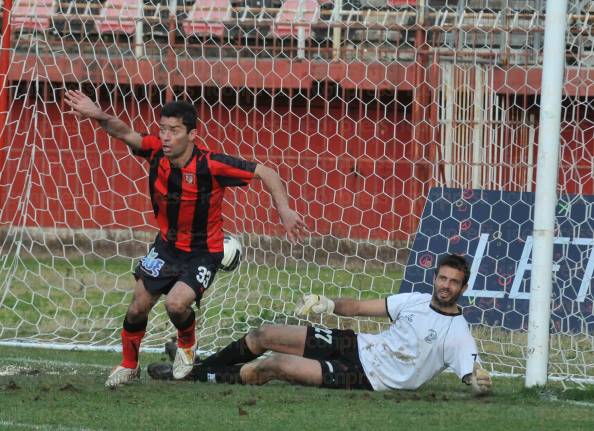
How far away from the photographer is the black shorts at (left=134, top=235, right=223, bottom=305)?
24.5ft

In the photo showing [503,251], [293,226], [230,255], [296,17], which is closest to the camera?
[293,226]

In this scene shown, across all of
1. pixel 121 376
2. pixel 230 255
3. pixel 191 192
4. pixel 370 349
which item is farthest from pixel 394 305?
pixel 121 376

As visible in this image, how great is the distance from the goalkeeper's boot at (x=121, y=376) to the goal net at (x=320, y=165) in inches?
91.6

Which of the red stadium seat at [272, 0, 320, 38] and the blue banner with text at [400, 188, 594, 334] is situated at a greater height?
the red stadium seat at [272, 0, 320, 38]

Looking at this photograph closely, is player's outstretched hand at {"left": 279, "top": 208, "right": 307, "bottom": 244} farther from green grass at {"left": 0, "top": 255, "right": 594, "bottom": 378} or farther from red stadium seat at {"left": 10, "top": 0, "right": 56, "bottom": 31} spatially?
red stadium seat at {"left": 10, "top": 0, "right": 56, "bottom": 31}

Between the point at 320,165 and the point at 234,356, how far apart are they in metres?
6.12

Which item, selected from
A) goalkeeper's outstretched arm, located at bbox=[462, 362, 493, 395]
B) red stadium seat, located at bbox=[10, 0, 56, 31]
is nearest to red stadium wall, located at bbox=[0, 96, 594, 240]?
red stadium seat, located at bbox=[10, 0, 56, 31]

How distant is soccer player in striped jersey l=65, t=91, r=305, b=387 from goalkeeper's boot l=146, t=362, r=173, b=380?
0.08 m

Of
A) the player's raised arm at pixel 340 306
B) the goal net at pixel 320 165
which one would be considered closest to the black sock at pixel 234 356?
the player's raised arm at pixel 340 306

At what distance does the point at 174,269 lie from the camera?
7555mm

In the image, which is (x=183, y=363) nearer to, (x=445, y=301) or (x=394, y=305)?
(x=394, y=305)

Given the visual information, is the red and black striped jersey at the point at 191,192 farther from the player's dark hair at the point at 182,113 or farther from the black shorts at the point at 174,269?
the player's dark hair at the point at 182,113

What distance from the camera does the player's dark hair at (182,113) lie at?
749 centimetres

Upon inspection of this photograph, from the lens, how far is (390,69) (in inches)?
500
